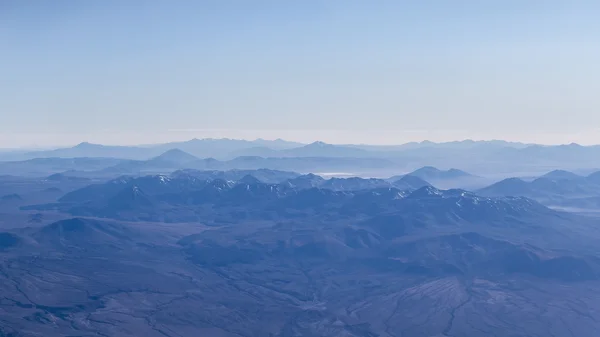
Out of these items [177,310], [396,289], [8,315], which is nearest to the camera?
[8,315]

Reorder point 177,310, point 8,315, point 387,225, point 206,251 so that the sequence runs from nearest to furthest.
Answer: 1. point 8,315
2. point 177,310
3. point 206,251
4. point 387,225

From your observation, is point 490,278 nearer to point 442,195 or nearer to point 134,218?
point 442,195

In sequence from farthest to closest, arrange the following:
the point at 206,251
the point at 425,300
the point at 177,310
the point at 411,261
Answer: the point at 206,251 < the point at 411,261 < the point at 425,300 < the point at 177,310

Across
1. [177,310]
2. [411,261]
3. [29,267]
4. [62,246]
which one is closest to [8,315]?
[177,310]

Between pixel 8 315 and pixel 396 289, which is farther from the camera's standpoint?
pixel 396 289

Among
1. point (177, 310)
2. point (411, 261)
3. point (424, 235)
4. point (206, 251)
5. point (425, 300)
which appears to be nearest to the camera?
point (177, 310)

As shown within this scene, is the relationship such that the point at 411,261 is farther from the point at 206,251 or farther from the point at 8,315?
the point at 8,315

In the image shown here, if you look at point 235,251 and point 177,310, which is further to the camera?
point 235,251

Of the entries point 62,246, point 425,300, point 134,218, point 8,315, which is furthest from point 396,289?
point 134,218
